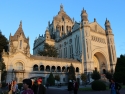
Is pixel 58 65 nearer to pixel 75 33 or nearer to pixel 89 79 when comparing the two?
pixel 89 79

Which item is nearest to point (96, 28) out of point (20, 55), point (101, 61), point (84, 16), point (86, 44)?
point (84, 16)

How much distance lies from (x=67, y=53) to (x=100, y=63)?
16.2 meters

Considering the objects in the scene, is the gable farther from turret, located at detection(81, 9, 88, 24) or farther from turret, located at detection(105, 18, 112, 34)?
turret, located at detection(81, 9, 88, 24)

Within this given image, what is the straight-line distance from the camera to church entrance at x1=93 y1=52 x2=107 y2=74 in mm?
66094

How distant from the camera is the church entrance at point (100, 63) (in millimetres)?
66094

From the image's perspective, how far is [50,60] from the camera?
4975 cm

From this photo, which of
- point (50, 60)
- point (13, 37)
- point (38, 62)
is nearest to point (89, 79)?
point (50, 60)

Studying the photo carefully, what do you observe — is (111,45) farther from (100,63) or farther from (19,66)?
(19,66)

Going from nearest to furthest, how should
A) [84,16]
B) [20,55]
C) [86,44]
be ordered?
[20,55], [86,44], [84,16]

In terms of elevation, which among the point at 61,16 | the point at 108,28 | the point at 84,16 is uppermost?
the point at 61,16

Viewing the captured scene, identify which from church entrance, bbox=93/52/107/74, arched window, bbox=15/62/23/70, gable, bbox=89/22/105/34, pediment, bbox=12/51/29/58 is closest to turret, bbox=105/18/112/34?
gable, bbox=89/22/105/34

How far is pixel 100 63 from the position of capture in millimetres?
68562

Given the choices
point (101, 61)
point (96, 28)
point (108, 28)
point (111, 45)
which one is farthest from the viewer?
point (108, 28)

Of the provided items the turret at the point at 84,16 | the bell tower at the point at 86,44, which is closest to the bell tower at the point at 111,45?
the bell tower at the point at 86,44
